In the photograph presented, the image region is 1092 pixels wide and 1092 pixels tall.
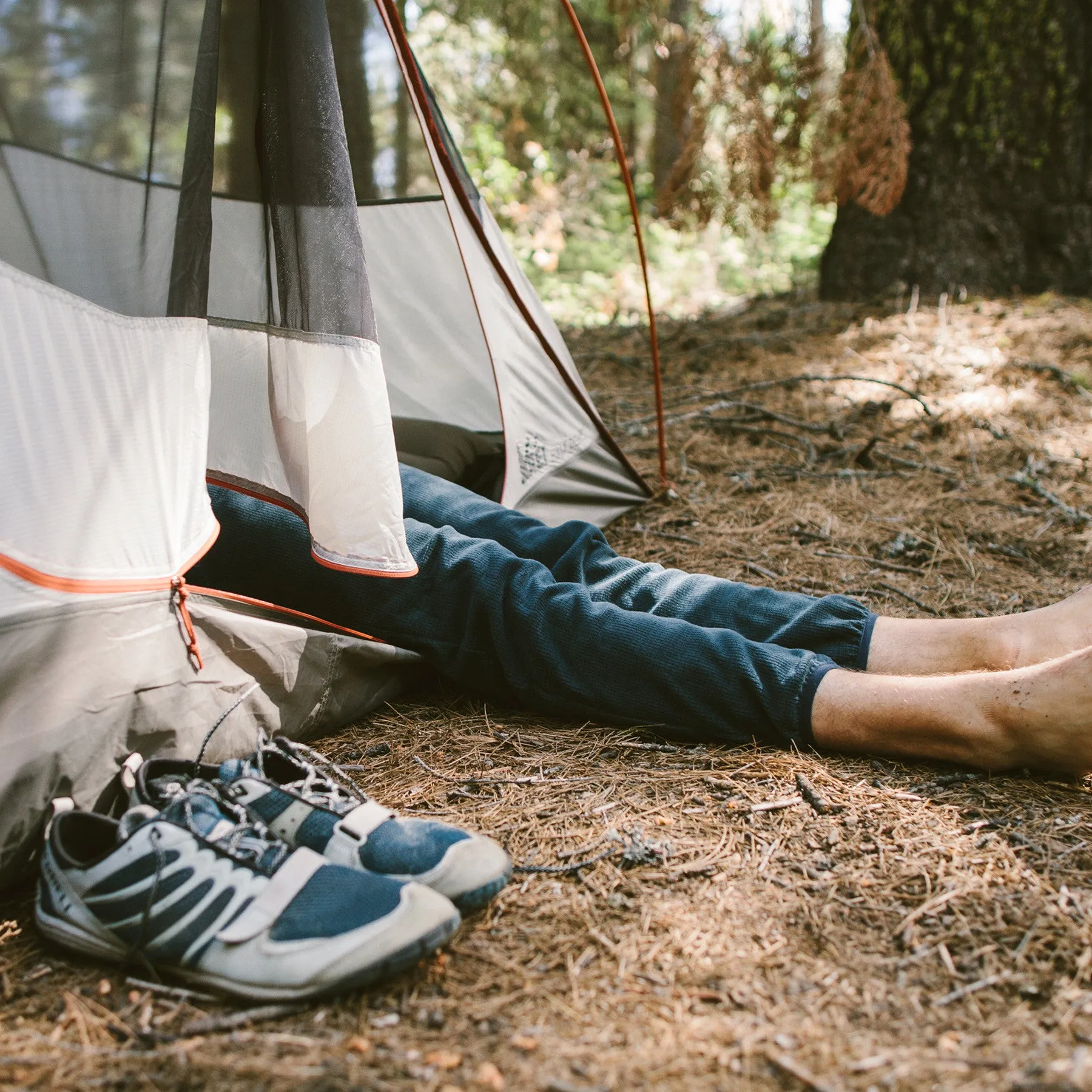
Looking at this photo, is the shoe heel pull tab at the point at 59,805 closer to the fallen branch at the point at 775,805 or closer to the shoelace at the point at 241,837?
the shoelace at the point at 241,837

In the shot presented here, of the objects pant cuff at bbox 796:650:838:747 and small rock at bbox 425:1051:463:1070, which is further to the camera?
pant cuff at bbox 796:650:838:747

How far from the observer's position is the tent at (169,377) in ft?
4.20

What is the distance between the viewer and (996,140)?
13.3ft

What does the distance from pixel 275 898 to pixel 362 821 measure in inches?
6.5

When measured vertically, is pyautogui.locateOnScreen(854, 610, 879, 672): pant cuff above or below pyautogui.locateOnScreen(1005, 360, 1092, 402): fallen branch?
below

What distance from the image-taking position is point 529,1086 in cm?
97

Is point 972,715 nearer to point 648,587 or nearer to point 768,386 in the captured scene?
point 648,587

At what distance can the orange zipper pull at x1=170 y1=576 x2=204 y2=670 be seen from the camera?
1411 millimetres

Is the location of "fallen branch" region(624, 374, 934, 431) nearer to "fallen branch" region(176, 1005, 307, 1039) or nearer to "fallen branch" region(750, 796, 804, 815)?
"fallen branch" region(750, 796, 804, 815)

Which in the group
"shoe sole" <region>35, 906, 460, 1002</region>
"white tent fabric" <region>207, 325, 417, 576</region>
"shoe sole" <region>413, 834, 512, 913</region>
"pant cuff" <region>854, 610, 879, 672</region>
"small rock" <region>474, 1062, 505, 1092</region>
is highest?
"white tent fabric" <region>207, 325, 417, 576</region>

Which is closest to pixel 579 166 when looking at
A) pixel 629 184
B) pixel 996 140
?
pixel 996 140

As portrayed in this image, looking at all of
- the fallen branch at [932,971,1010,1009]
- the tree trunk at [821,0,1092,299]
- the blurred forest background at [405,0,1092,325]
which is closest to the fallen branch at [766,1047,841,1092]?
the fallen branch at [932,971,1010,1009]

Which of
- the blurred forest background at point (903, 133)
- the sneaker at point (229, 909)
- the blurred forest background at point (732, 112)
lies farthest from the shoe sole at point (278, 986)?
the blurred forest background at point (903, 133)

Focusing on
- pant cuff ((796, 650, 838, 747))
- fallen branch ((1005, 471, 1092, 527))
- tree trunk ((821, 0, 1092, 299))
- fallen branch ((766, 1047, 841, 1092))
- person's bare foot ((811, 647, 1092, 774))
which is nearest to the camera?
fallen branch ((766, 1047, 841, 1092))
